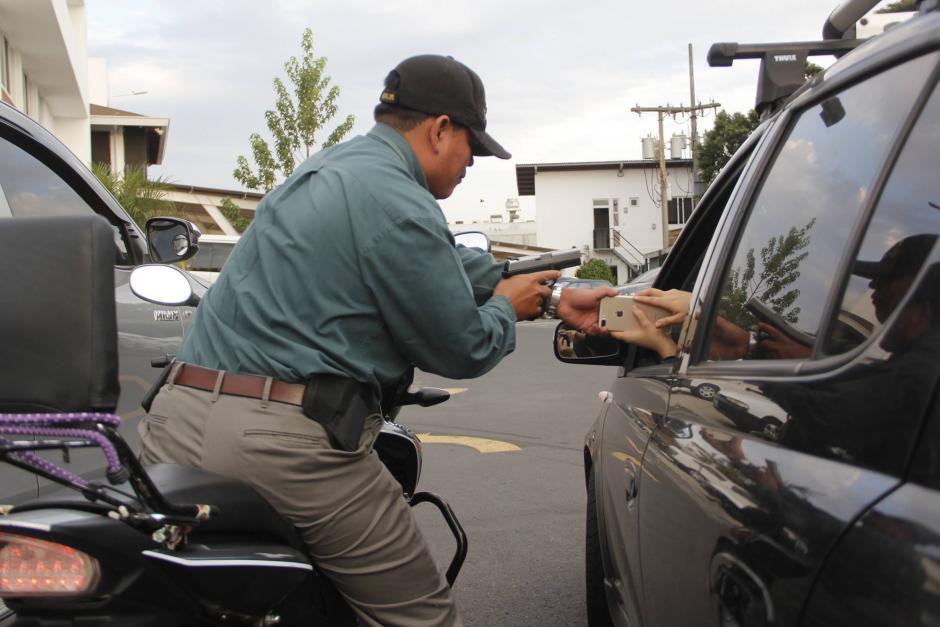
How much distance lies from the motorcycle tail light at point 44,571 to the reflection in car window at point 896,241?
128cm

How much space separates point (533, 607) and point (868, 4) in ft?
9.64

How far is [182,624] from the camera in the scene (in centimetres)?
195

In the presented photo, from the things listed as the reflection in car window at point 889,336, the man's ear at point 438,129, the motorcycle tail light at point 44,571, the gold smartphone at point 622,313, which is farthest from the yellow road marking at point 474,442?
the reflection in car window at point 889,336

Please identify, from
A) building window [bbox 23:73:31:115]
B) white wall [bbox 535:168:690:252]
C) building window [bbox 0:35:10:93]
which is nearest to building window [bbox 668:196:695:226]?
white wall [bbox 535:168:690:252]

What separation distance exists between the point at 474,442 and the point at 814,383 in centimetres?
688

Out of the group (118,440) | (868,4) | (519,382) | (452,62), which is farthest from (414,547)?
(519,382)

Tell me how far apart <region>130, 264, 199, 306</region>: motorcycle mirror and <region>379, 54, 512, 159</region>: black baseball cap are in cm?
98

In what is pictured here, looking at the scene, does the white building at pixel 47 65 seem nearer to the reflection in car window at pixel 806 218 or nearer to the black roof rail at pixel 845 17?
the black roof rail at pixel 845 17

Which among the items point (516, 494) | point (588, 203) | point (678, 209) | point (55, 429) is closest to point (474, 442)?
point (516, 494)

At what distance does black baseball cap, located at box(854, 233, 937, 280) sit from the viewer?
4.28 feet

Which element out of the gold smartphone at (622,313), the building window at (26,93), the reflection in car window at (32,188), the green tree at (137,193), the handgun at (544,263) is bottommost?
the gold smartphone at (622,313)

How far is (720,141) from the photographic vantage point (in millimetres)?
43500

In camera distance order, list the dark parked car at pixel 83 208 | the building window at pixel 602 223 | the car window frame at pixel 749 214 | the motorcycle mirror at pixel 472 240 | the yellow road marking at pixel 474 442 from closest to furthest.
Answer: the car window frame at pixel 749 214
the motorcycle mirror at pixel 472 240
the dark parked car at pixel 83 208
the yellow road marking at pixel 474 442
the building window at pixel 602 223

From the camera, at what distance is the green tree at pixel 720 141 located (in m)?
42.0
